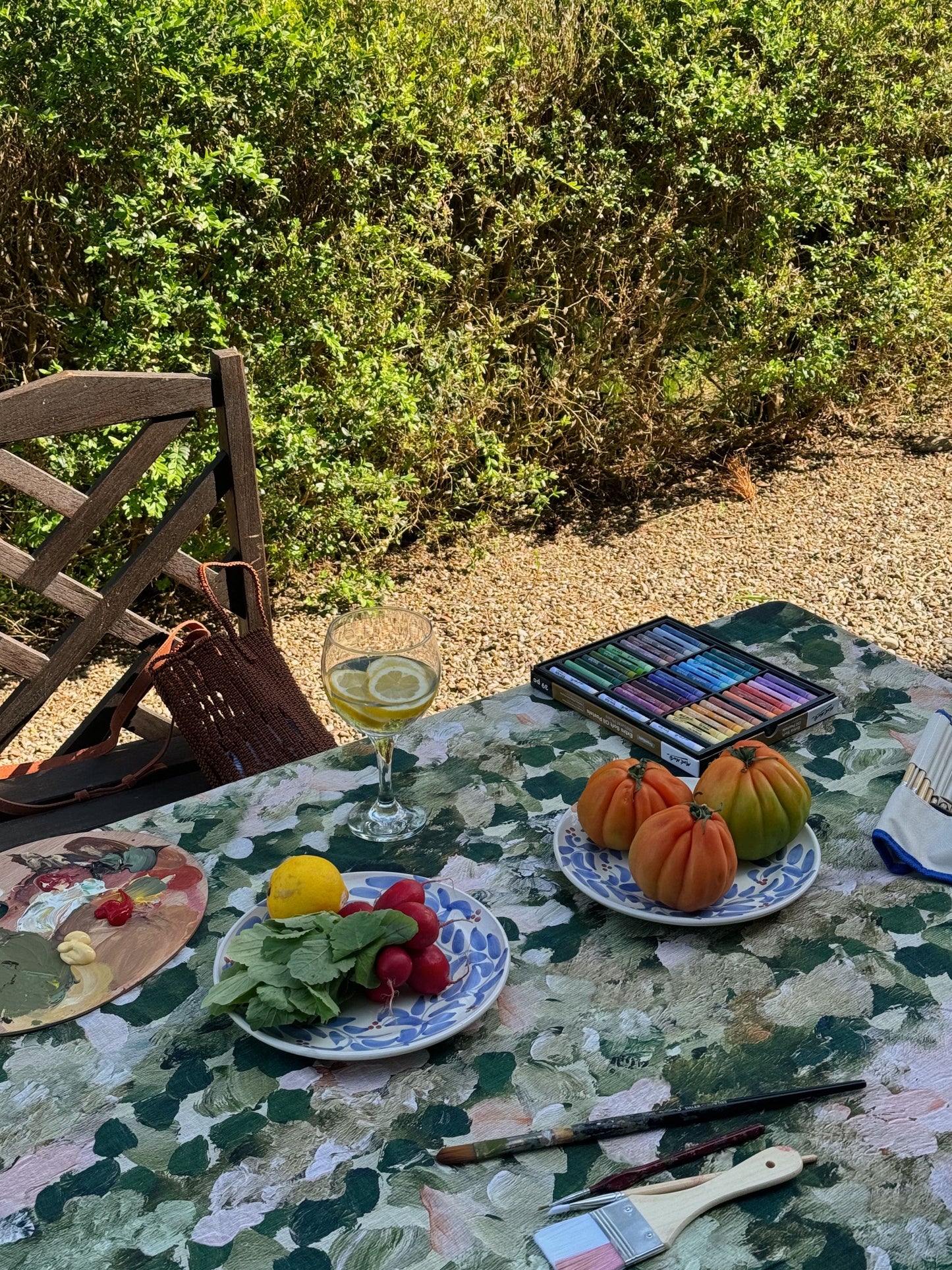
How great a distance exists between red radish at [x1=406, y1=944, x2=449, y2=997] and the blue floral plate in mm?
238

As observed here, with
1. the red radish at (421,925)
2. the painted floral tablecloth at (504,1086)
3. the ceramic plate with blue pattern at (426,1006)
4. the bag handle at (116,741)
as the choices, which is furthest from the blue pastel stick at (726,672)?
the bag handle at (116,741)

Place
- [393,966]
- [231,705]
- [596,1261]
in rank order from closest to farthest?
[596,1261], [393,966], [231,705]

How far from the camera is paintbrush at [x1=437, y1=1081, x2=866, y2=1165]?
1081mm

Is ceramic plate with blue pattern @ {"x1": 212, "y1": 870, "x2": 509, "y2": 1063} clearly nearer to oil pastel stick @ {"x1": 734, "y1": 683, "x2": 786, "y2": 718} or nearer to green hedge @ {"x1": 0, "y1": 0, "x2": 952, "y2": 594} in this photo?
oil pastel stick @ {"x1": 734, "y1": 683, "x2": 786, "y2": 718}

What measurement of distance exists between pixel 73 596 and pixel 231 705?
1.64 ft

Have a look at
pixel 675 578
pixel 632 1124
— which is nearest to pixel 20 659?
pixel 632 1124

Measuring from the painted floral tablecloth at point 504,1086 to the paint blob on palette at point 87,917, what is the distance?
3cm

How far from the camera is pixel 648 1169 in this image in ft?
3.50

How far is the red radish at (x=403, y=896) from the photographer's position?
126 centimetres

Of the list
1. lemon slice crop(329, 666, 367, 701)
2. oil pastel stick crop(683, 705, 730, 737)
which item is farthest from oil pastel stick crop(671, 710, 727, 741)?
lemon slice crop(329, 666, 367, 701)

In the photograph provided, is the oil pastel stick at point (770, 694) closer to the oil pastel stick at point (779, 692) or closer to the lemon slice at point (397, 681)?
the oil pastel stick at point (779, 692)

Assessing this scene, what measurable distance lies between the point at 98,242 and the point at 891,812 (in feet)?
9.92

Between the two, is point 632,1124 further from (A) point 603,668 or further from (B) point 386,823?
(A) point 603,668

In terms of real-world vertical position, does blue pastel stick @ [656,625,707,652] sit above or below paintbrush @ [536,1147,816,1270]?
above
